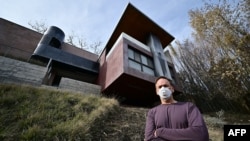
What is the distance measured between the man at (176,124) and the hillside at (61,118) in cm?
176

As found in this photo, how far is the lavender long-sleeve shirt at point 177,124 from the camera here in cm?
154

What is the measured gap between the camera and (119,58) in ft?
26.8

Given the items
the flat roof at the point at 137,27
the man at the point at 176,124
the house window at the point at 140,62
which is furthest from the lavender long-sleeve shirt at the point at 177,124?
the flat roof at the point at 137,27

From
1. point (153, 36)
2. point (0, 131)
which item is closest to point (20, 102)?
point (0, 131)

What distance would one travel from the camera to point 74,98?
17.0ft

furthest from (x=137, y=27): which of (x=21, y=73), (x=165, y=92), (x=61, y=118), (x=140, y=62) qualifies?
(x=165, y=92)

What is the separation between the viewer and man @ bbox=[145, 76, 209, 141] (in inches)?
60.6

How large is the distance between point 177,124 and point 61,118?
10.2 feet

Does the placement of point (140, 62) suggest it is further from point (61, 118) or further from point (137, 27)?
point (61, 118)

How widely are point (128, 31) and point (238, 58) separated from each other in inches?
291

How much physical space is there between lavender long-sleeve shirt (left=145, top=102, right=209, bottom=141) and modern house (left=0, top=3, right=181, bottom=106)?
17.3ft

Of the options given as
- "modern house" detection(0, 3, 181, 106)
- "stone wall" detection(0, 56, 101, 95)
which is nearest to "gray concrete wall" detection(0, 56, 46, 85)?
"stone wall" detection(0, 56, 101, 95)

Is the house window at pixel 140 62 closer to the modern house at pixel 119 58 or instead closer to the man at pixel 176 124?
the modern house at pixel 119 58

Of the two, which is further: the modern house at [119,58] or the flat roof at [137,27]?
the flat roof at [137,27]
